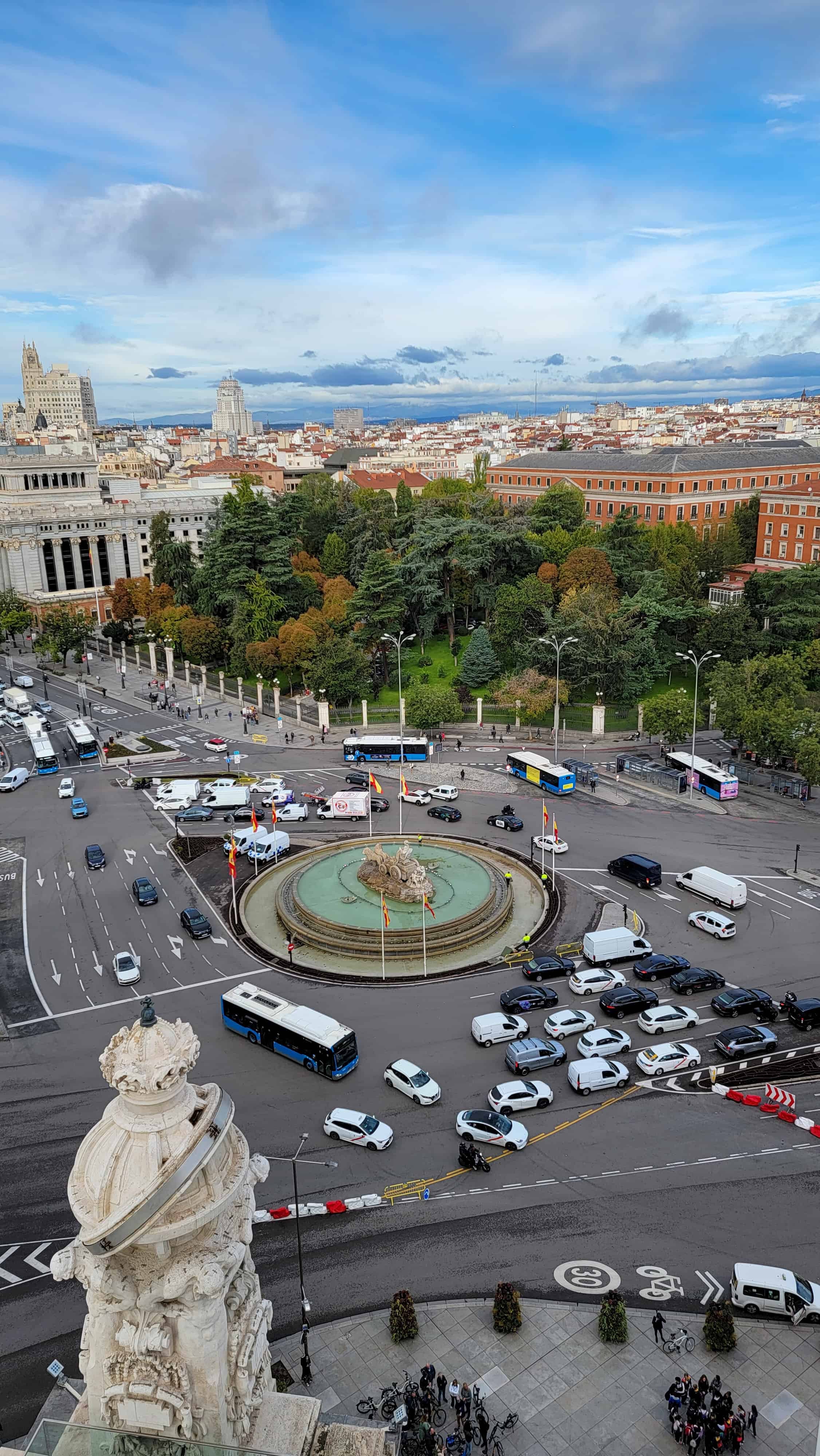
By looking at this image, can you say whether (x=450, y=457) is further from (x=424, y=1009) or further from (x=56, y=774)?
(x=424, y=1009)

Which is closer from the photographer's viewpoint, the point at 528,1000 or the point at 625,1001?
the point at 625,1001

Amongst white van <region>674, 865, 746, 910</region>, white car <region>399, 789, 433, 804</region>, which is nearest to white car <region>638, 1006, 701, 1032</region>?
white van <region>674, 865, 746, 910</region>

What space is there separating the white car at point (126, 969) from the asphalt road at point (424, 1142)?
46 centimetres

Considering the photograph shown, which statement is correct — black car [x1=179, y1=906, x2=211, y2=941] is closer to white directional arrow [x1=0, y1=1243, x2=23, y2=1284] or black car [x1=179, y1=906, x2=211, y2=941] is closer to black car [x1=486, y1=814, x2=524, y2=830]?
white directional arrow [x1=0, y1=1243, x2=23, y2=1284]

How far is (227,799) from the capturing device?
4672cm

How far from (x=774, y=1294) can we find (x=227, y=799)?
111 ft

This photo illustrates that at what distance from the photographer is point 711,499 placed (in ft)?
306

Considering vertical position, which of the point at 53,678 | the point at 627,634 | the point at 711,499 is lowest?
the point at 53,678

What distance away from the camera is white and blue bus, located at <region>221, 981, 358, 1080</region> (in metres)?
25.0

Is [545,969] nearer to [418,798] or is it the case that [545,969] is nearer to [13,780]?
[418,798]

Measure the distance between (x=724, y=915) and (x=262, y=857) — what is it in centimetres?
1852

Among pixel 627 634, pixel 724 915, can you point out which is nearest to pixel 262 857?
pixel 724 915

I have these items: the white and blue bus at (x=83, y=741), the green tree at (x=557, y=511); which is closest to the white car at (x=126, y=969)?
the white and blue bus at (x=83, y=741)

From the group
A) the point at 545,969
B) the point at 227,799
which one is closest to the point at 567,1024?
the point at 545,969
